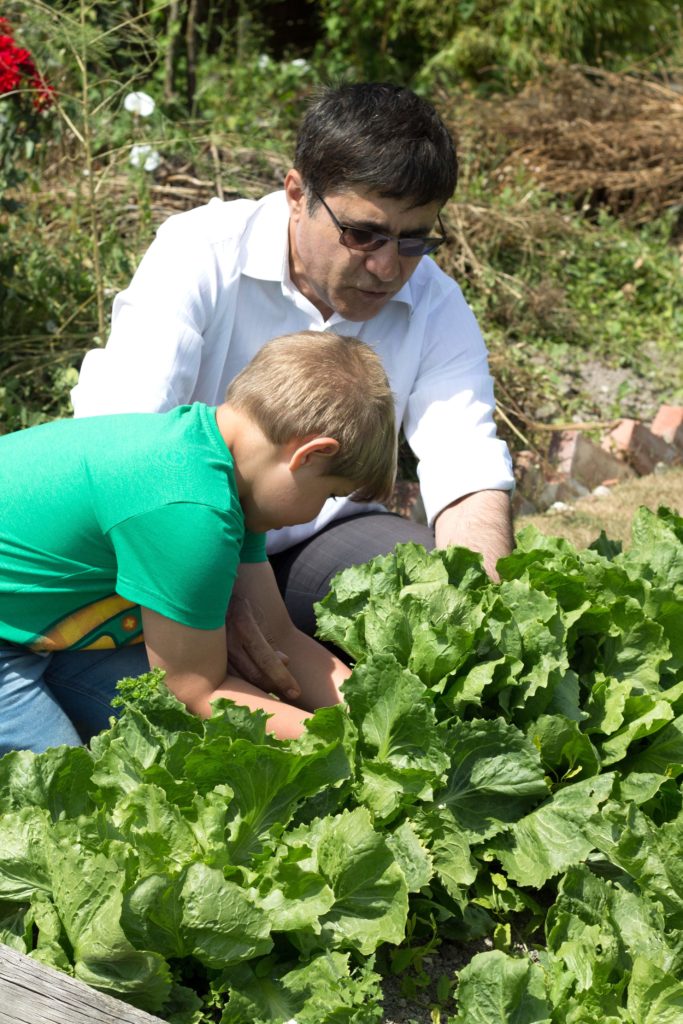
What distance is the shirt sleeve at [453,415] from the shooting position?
2992 mm

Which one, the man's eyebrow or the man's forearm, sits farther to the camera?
the man's forearm

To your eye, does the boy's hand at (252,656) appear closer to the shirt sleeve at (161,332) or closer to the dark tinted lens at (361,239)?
the shirt sleeve at (161,332)

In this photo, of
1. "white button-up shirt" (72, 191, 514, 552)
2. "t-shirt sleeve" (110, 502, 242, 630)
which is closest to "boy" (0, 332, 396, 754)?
"t-shirt sleeve" (110, 502, 242, 630)

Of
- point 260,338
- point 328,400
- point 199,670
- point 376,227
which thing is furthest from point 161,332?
point 199,670

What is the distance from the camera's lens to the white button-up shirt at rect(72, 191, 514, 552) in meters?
2.77

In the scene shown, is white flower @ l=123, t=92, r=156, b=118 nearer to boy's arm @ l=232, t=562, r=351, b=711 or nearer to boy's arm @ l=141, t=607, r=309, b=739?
boy's arm @ l=232, t=562, r=351, b=711

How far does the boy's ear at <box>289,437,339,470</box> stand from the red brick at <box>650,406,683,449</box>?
361cm

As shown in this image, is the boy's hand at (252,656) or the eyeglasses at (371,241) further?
the eyeglasses at (371,241)

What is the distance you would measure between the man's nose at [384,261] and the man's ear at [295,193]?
0.24m

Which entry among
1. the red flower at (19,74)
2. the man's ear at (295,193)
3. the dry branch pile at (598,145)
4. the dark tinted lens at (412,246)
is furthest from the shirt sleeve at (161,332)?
the dry branch pile at (598,145)

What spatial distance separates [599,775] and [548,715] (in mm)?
157

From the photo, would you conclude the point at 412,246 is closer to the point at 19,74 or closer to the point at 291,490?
the point at 291,490

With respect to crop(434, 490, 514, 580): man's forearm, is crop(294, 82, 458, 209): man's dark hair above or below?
above

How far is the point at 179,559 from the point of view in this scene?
2068 millimetres
